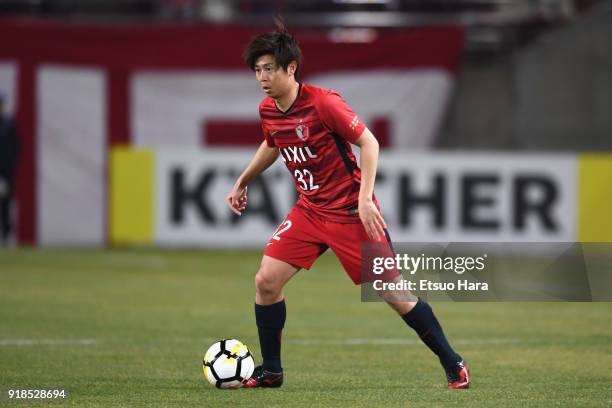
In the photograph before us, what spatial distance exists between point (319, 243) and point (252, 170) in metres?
0.71

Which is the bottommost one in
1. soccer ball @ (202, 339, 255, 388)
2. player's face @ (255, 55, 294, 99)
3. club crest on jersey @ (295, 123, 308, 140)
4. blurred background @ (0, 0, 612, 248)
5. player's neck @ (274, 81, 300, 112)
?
soccer ball @ (202, 339, 255, 388)

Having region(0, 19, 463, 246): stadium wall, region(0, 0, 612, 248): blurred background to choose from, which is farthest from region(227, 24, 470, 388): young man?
region(0, 19, 463, 246): stadium wall

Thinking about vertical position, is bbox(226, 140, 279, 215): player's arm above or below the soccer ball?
above

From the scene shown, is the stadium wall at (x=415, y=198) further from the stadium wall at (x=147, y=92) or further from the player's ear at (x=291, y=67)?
the player's ear at (x=291, y=67)

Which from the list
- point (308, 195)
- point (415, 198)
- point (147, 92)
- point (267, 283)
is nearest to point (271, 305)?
point (267, 283)

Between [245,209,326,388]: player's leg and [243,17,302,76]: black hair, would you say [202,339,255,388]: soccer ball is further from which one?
[243,17,302,76]: black hair

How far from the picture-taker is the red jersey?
6543 mm

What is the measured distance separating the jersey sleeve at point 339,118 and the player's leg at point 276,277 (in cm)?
59

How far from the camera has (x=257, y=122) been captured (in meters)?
17.6

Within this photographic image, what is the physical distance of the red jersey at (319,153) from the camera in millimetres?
6543

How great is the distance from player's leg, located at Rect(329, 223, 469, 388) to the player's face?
0.83 m

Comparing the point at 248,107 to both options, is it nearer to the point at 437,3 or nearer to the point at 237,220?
the point at 237,220

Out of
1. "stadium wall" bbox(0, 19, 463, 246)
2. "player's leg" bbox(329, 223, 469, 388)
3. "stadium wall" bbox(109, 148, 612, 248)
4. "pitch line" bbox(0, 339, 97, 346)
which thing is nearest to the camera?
"player's leg" bbox(329, 223, 469, 388)

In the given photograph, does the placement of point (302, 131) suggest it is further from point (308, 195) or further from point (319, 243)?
point (319, 243)
